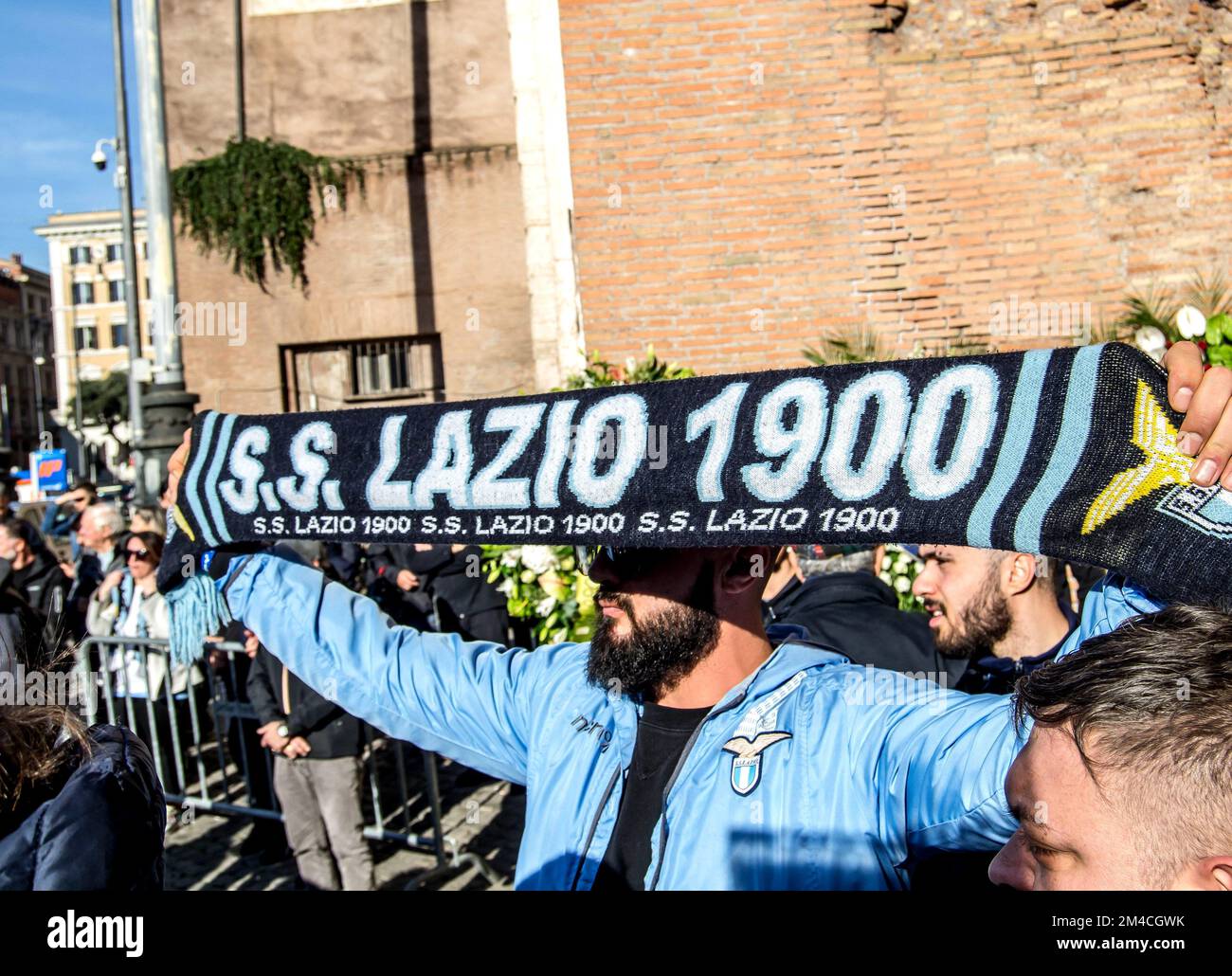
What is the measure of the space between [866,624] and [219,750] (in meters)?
4.52

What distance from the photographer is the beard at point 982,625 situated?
11.0ft

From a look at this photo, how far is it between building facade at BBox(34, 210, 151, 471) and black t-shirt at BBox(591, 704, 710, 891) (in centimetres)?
6433

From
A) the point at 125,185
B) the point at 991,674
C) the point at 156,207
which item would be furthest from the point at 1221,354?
the point at 125,185

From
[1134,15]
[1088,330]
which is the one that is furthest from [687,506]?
[1134,15]

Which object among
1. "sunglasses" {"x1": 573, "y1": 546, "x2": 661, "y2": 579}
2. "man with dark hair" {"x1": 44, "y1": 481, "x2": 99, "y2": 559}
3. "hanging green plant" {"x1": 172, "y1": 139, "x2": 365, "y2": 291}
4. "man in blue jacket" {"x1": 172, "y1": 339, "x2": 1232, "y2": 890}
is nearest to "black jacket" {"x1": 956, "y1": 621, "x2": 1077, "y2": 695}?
"man in blue jacket" {"x1": 172, "y1": 339, "x2": 1232, "y2": 890}

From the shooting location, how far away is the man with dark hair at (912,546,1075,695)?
333cm

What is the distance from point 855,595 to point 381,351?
9685 mm

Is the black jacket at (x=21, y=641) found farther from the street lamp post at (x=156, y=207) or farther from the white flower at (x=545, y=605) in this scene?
the street lamp post at (x=156, y=207)

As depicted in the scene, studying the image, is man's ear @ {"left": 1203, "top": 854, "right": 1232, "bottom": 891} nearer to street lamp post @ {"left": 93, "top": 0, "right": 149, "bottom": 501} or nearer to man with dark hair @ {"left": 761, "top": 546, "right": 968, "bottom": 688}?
man with dark hair @ {"left": 761, "top": 546, "right": 968, "bottom": 688}

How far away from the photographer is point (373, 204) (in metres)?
12.0

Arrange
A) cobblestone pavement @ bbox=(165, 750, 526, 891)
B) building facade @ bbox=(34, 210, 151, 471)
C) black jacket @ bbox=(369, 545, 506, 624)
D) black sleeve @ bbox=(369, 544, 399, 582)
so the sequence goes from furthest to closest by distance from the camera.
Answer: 1. building facade @ bbox=(34, 210, 151, 471)
2. black sleeve @ bbox=(369, 544, 399, 582)
3. black jacket @ bbox=(369, 545, 506, 624)
4. cobblestone pavement @ bbox=(165, 750, 526, 891)

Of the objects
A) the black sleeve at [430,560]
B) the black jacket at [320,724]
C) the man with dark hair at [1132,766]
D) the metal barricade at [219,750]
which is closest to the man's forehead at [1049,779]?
the man with dark hair at [1132,766]
